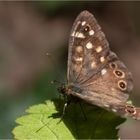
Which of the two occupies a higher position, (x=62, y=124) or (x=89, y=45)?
(x=89, y=45)

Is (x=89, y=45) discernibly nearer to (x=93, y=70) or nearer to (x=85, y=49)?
(x=85, y=49)

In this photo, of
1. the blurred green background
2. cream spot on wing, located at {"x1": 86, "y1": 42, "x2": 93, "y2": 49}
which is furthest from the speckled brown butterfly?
the blurred green background

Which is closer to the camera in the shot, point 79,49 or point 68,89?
point 68,89

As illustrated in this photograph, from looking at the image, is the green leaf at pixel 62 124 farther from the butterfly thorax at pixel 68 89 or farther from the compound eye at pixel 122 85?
the compound eye at pixel 122 85

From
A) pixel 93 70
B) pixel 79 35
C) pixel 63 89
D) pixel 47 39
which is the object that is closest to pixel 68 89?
pixel 63 89

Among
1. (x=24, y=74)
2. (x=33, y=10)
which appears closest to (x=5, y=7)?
(x=33, y=10)

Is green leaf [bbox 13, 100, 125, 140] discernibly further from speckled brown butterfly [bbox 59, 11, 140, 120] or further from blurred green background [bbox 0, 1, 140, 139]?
blurred green background [bbox 0, 1, 140, 139]

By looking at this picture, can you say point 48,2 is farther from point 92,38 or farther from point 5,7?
point 92,38

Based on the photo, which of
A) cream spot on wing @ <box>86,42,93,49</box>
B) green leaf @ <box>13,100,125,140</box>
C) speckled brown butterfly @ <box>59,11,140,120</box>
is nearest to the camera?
green leaf @ <box>13,100,125,140</box>
